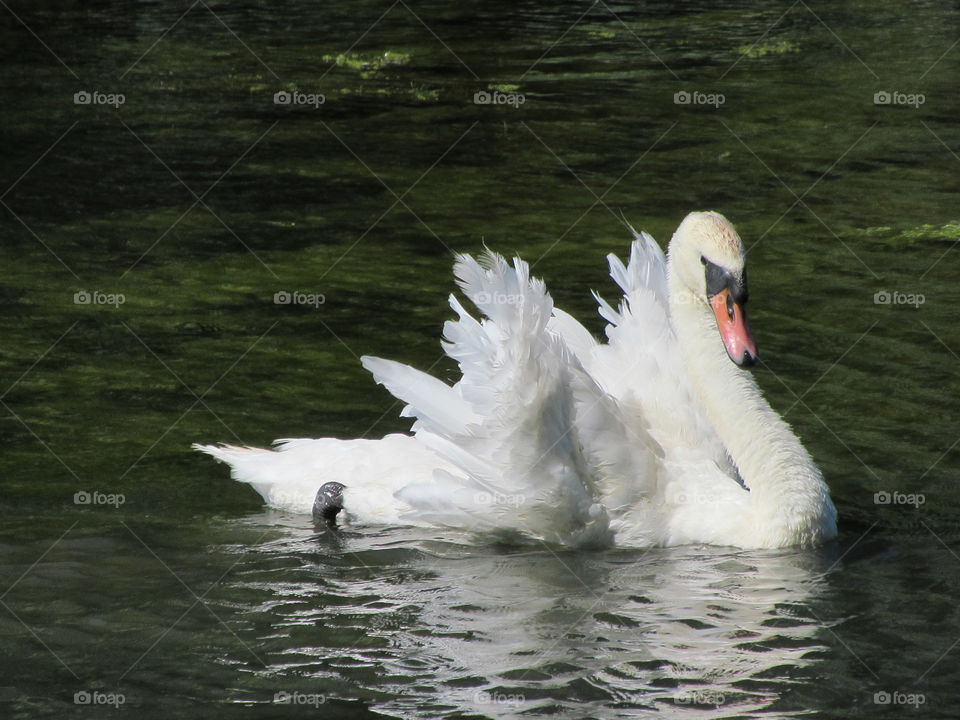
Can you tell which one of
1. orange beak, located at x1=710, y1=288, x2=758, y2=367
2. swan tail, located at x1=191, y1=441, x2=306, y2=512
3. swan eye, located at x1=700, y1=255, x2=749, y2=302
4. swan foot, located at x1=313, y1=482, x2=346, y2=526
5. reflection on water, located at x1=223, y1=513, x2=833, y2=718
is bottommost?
reflection on water, located at x1=223, y1=513, x2=833, y2=718

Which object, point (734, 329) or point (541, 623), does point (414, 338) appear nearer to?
point (734, 329)

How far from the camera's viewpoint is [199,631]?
6.42m

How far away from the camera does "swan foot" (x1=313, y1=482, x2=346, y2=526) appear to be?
302 inches

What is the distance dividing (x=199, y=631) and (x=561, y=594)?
161 cm

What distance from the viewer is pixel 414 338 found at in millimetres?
10086

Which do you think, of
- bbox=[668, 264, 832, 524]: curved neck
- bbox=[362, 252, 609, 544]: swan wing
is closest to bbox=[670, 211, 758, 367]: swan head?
bbox=[668, 264, 832, 524]: curved neck

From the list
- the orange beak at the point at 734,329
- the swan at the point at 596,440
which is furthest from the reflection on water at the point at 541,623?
the orange beak at the point at 734,329

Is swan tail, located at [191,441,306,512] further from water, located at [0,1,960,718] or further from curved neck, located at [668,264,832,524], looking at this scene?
curved neck, located at [668,264,832,524]

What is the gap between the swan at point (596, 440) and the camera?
6.89 m

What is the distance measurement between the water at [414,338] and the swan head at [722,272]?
1013 millimetres

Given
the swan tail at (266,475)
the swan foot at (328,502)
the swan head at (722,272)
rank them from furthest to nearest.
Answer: the swan tail at (266,475) → the swan foot at (328,502) → the swan head at (722,272)

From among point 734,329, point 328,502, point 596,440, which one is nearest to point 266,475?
point 328,502

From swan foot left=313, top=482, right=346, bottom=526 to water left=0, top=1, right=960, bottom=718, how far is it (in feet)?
0.32

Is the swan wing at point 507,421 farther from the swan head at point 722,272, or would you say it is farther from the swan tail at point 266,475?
the swan tail at point 266,475
